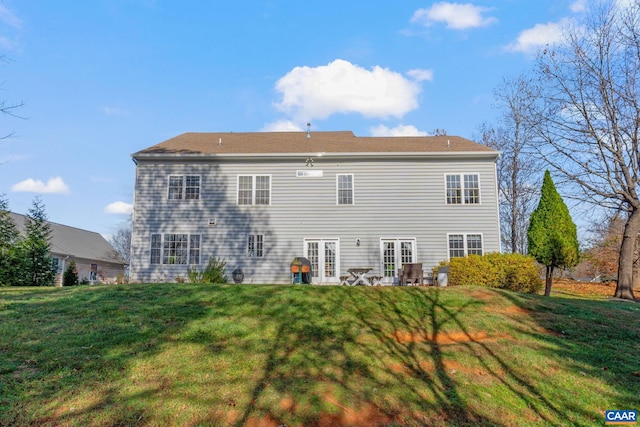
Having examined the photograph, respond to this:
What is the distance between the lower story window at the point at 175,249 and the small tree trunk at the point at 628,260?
51.3ft

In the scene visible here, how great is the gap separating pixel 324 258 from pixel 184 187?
21.6 feet

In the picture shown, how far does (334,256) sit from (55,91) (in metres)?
10.9

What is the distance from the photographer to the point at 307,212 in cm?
1652

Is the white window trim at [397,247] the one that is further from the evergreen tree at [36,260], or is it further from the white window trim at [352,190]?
the evergreen tree at [36,260]

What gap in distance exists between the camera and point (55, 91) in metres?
12.2

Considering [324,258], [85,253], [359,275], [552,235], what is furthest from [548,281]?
[85,253]

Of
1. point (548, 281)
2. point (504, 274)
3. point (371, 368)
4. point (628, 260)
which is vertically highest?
point (628, 260)

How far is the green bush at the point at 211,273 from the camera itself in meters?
14.4

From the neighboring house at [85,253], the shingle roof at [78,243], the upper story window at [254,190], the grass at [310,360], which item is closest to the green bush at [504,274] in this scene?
the grass at [310,360]

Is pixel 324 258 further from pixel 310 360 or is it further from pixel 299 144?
pixel 310 360

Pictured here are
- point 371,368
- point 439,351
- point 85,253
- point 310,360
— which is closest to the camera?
point 371,368

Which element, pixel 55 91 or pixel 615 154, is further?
pixel 615 154

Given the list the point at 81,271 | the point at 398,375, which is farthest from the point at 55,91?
the point at 81,271

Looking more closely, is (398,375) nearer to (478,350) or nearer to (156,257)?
(478,350)
